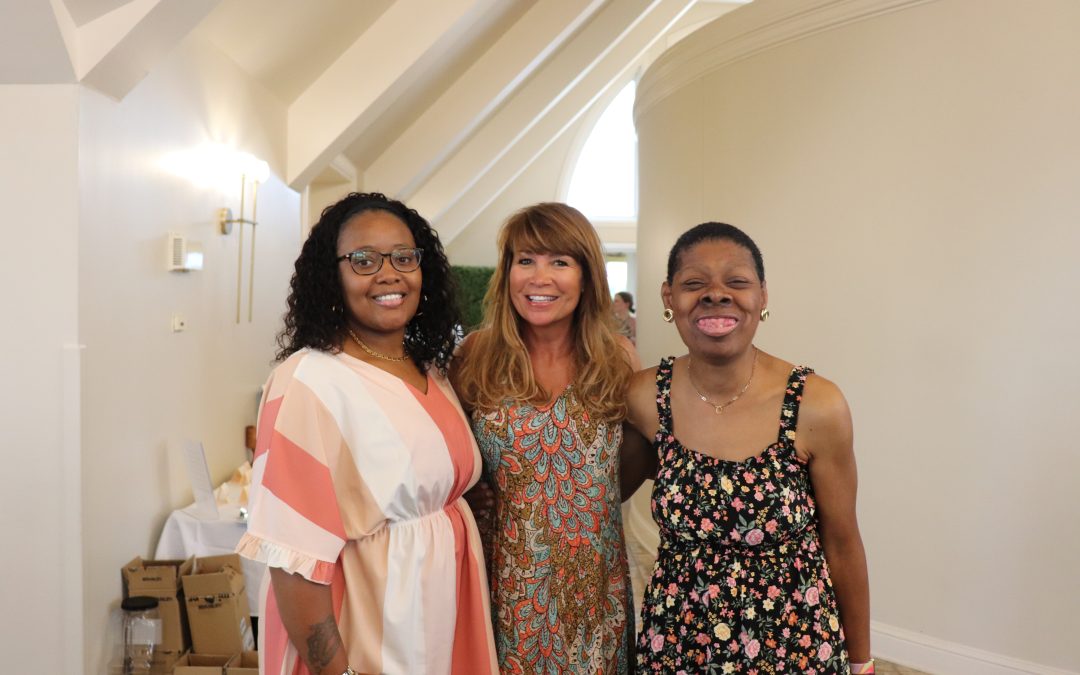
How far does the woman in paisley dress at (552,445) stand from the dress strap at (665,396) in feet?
0.31

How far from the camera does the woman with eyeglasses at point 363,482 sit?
1373 millimetres

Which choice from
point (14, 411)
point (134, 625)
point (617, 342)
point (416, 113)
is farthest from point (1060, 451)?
point (416, 113)

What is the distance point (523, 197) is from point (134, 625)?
Result: 35.1 ft

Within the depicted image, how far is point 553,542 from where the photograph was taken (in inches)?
65.6

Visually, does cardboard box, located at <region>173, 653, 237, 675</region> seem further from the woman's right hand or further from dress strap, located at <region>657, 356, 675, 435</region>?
dress strap, located at <region>657, 356, 675, 435</region>

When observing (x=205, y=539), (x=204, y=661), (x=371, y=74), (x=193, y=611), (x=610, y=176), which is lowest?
(x=204, y=661)

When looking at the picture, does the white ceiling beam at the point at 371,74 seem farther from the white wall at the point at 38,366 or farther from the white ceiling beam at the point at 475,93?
the white wall at the point at 38,366

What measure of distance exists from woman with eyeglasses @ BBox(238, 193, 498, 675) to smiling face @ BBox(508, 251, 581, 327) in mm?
243

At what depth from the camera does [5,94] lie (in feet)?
8.42

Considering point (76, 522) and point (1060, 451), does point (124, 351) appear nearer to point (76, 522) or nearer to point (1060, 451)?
point (76, 522)

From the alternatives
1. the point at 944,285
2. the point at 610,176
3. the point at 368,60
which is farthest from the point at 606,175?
the point at 944,285

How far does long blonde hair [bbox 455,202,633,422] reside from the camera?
174cm

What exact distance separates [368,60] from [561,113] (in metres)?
6.54

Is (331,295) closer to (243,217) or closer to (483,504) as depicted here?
(483,504)
